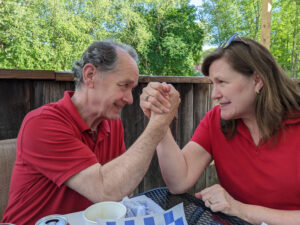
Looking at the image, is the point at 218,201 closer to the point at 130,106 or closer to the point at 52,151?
the point at 52,151

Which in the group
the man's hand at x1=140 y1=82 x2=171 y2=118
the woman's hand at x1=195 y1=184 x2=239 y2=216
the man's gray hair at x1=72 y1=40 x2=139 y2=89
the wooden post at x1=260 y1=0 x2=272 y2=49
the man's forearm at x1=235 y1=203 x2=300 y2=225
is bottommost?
the man's forearm at x1=235 y1=203 x2=300 y2=225

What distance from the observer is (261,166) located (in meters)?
1.39

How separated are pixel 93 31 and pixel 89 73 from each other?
22.0m

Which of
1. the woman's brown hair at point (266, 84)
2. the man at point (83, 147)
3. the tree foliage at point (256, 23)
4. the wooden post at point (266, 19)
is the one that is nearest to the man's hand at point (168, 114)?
the man at point (83, 147)

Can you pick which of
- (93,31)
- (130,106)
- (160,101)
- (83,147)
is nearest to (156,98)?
(160,101)

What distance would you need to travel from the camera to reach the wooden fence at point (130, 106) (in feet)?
5.69

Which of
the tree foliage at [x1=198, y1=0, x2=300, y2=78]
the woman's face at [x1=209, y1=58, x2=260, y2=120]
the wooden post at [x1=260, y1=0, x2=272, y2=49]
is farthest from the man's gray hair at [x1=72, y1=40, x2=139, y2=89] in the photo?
the tree foliage at [x1=198, y1=0, x2=300, y2=78]

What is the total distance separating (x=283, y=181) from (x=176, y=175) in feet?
1.91

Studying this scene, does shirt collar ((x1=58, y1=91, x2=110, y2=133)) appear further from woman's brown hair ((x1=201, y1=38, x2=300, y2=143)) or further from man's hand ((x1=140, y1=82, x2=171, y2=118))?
woman's brown hair ((x1=201, y1=38, x2=300, y2=143))

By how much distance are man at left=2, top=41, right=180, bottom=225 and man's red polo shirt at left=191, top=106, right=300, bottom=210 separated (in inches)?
19.5

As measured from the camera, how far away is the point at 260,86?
57.3 inches

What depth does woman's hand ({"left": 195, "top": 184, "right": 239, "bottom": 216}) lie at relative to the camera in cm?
113

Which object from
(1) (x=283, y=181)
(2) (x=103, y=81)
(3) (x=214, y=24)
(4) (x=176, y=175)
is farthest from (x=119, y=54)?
(3) (x=214, y=24)

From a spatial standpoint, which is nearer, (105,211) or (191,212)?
(105,211)
